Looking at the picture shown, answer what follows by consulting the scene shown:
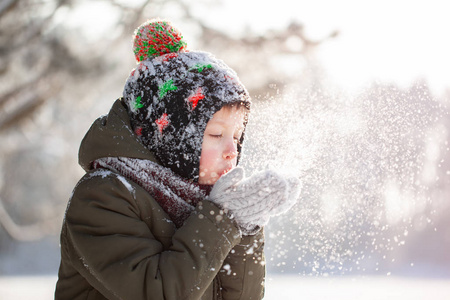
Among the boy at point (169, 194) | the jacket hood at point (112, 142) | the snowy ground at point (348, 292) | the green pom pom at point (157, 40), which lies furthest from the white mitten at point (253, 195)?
the snowy ground at point (348, 292)

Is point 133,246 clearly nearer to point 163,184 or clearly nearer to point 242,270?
point 163,184

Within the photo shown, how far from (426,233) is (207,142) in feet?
45.2

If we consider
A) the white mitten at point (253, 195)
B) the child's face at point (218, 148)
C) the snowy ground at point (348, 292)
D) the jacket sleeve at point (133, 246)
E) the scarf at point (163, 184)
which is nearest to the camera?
the jacket sleeve at point (133, 246)

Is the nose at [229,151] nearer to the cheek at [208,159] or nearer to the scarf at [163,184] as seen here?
the cheek at [208,159]

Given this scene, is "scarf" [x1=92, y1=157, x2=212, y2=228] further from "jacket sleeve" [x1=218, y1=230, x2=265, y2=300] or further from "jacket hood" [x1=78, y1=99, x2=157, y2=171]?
"jacket sleeve" [x1=218, y1=230, x2=265, y2=300]

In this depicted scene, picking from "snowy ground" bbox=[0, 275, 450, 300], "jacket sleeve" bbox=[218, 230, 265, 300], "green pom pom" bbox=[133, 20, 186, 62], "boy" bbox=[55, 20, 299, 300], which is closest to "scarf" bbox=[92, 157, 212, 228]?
"boy" bbox=[55, 20, 299, 300]

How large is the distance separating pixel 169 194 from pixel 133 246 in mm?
275

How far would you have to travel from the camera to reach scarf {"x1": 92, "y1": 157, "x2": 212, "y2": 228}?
6.15 ft

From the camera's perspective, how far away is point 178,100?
2.01 m

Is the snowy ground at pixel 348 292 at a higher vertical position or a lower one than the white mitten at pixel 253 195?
higher

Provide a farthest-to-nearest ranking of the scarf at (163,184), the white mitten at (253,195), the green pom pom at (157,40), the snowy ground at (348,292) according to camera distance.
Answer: the snowy ground at (348,292) → the green pom pom at (157,40) → the scarf at (163,184) → the white mitten at (253,195)

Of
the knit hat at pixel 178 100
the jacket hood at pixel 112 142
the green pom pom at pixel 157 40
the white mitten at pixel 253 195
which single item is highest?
the green pom pom at pixel 157 40

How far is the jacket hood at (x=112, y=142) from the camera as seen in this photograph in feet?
6.17

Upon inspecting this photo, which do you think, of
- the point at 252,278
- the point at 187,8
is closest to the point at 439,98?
the point at 187,8
